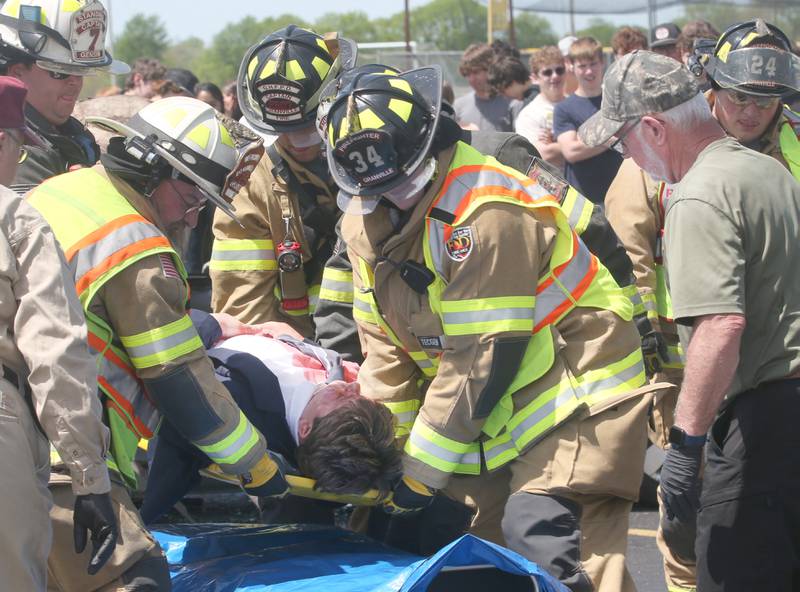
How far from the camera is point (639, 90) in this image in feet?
11.6

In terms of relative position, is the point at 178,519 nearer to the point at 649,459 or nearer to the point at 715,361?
the point at 649,459

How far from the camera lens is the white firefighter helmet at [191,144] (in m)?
3.48

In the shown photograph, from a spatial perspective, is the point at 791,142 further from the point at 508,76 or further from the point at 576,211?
the point at 508,76

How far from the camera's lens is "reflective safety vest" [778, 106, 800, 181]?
16.3 ft

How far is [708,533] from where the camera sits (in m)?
3.61

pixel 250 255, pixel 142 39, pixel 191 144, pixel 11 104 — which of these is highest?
pixel 11 104

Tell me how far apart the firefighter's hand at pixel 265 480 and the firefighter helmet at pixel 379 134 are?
2.81 feet

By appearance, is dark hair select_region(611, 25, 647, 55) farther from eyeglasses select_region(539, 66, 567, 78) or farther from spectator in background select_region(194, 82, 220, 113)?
spectator in background select_region(194, 82, 220, 113)

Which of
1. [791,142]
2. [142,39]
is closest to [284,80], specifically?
[791,142]

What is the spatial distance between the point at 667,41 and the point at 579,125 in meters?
0.85

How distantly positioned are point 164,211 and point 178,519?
2553 millimetres

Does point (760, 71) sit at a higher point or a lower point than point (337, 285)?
higher

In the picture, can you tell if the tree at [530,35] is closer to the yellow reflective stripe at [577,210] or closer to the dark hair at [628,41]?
the dark hair at [628,41]

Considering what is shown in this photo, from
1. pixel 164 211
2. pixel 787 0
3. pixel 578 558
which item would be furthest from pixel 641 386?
pixel 787 0
